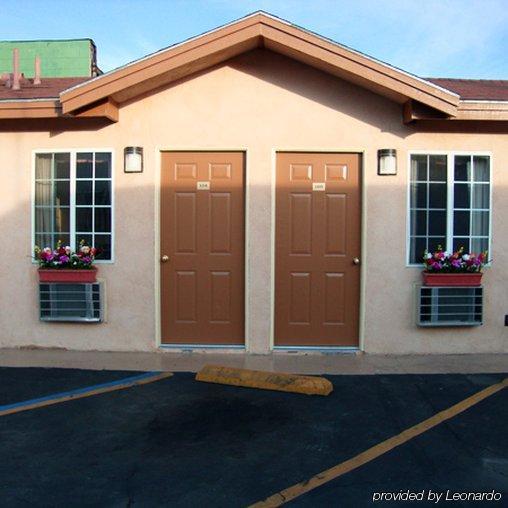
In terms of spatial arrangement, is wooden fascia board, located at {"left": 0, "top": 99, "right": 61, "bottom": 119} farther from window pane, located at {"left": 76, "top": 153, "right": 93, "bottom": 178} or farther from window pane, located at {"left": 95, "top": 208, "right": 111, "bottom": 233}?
window pane, located at {"left": 95, "top": 208, "right": 111, "bottom": 233}

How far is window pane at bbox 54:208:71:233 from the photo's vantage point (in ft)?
21.7

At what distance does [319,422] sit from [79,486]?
73.9 inches

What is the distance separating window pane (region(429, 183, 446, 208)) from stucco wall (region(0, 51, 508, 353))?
13.3 inches

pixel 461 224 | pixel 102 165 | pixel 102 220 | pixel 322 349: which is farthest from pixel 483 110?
pixel 102 220

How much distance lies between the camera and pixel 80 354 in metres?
6.43

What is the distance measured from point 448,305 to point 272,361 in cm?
211

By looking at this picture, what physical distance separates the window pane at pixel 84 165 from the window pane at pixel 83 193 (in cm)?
10

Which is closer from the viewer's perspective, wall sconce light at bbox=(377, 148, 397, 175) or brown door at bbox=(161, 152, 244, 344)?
wall sconce light at bbox=(377, 148, 397, 175)

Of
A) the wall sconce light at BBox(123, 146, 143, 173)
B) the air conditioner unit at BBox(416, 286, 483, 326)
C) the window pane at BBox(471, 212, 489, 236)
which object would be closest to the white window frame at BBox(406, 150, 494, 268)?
the window pane at BBox(471, 212, 489, 236)

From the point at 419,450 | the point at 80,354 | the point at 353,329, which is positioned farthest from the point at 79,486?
the point at 353,329

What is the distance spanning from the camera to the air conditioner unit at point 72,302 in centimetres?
648

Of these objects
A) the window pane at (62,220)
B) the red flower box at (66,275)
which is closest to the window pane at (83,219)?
the window pane at (62,220)

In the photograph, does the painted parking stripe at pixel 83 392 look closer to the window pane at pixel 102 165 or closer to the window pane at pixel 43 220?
the window pane at pixel 43 220

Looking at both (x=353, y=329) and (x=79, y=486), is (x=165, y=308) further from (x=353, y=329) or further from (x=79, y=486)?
(x=79, y=486)
